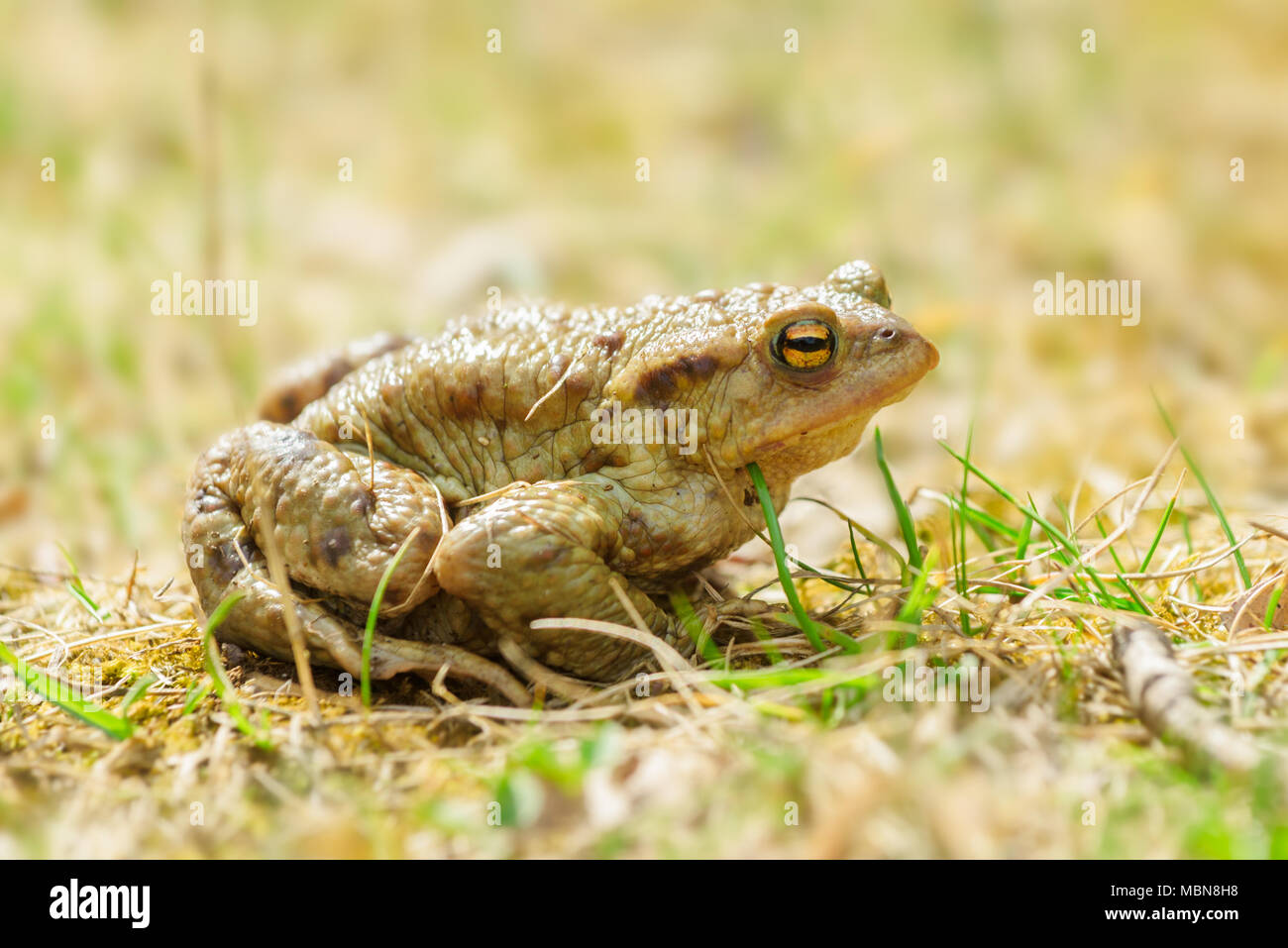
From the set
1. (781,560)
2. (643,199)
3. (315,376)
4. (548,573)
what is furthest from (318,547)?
(643,199)

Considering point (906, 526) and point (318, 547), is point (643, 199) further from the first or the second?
point (318, 547)

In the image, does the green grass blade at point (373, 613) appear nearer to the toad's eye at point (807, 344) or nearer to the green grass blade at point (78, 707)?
the green grass blade at point (78, 707)

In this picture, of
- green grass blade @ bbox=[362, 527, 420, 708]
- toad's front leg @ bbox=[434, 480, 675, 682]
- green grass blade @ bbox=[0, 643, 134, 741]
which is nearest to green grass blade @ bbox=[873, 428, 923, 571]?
toad's front leg @ bbox=[434, 480, 675, 682]

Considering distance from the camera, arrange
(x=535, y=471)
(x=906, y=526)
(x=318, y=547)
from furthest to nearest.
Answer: (x=535, y=471), (x=906, y=526), (x=318, y=547)

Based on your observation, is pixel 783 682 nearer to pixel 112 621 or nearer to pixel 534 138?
pixel 112 621
